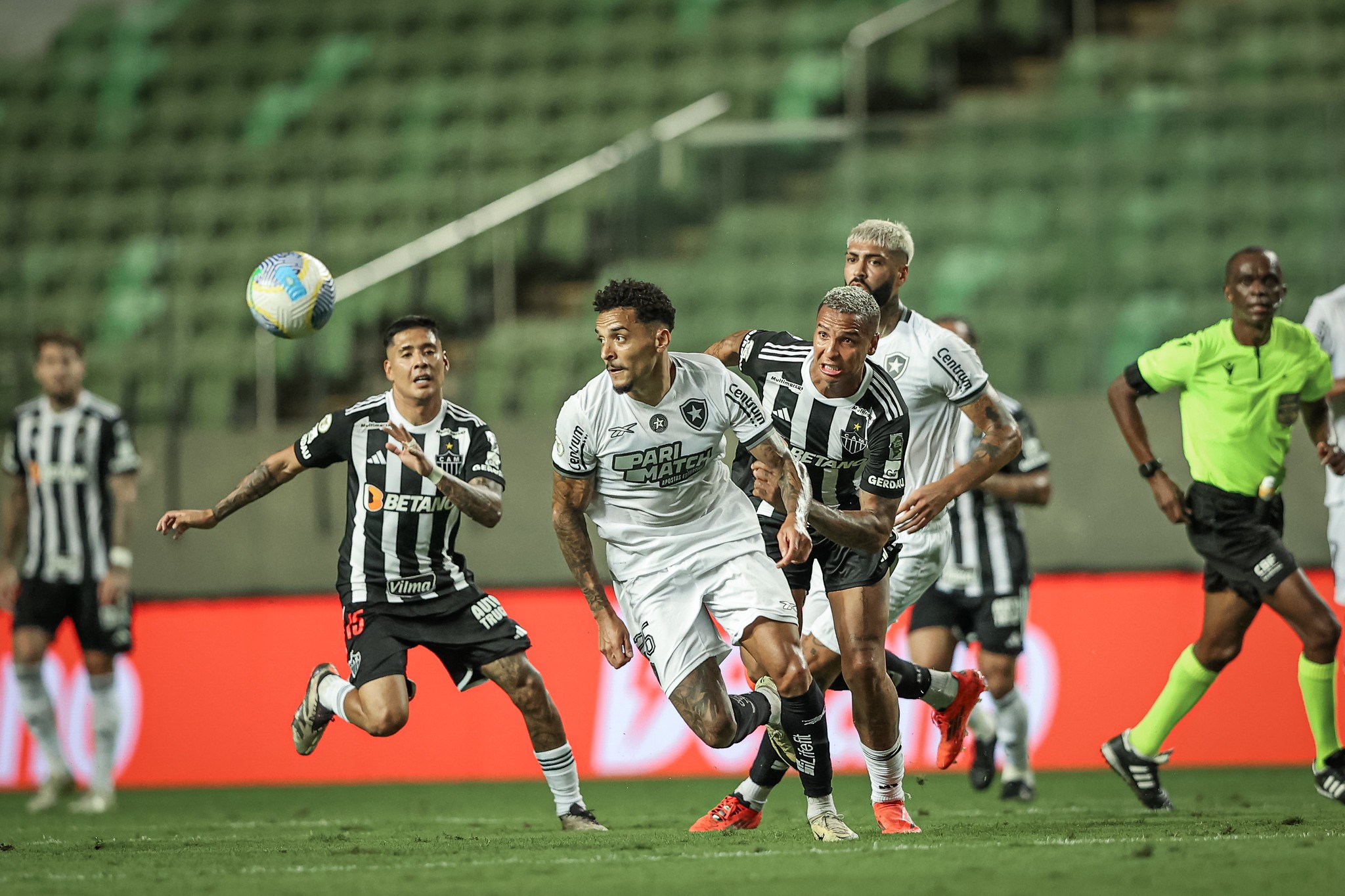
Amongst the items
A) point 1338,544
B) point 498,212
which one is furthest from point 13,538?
point 1338,544

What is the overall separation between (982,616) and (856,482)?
246 centimetres

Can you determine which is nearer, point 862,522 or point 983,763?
point 862,522

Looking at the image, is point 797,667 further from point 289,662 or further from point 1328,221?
point 1328,221

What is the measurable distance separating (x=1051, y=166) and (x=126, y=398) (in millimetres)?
6531

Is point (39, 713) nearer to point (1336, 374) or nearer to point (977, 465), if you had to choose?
point (977, 465)

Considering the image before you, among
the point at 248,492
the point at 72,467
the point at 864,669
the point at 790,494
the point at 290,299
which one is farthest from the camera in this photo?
the point at 72,467

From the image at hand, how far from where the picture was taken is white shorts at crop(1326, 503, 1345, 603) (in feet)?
22.7

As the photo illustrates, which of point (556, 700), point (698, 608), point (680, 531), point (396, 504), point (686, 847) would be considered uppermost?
point (396, 504)

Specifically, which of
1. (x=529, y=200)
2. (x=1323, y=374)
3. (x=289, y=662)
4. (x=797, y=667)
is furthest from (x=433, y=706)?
(x=1323, y=374)

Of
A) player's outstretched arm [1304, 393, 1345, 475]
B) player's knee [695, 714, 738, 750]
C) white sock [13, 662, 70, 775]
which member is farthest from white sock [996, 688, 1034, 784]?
white sock [13, 662, 70, 775]

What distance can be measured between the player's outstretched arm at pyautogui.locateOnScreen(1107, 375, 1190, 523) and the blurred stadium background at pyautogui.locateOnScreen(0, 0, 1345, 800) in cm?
261

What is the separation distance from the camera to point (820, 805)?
18.2 ft

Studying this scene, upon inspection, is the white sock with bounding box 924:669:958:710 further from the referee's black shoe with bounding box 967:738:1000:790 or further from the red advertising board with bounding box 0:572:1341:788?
the red advertising board with bounding box 0:572:1341:788

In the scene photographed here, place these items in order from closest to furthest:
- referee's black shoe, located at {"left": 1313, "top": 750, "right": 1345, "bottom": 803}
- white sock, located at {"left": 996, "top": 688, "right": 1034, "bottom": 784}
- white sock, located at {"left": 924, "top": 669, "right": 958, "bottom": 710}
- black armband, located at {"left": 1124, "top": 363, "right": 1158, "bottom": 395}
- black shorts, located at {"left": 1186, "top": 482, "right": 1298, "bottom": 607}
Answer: white sock, located at {"left": 924, "top": 669, "right": 958, "bottom": 710} → referee's black shoe, located at {"left": 1313, "top": 750, "right": 1345, "bottom": 803} → black shorts, located at {"left": 1186, "top": 482, "right": 1298, "bottom": 607} → black armband, located at {"left": 1124, "top": 363, "right": 1158, "bottom": 395} → white sock, located at {"left": 996, "top": 688, "right": 1034, "bottom": 784}
